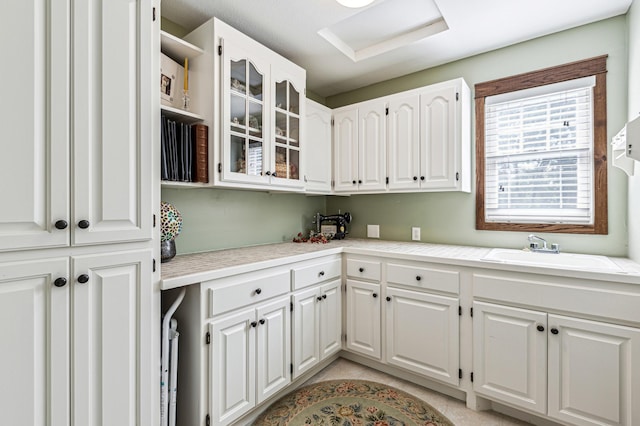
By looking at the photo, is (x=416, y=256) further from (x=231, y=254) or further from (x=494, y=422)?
(x=231, y=254)

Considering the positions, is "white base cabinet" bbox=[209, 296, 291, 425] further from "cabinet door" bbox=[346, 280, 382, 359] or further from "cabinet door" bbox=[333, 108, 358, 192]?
"cabinet door" bbox=[333, 108, 358, 192]

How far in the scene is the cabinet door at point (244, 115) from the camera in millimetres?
1831

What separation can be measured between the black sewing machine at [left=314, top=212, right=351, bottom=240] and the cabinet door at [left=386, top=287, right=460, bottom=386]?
2.77 ft

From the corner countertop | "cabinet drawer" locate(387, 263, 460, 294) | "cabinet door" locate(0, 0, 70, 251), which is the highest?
"cabinet door" locate(0, 0, 70, 251)

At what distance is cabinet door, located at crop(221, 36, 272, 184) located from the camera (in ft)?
6.01

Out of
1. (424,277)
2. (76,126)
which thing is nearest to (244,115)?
(76,126)

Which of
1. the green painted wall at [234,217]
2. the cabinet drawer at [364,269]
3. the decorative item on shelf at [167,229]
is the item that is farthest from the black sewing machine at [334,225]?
the decorative item on shelf at [167,229]

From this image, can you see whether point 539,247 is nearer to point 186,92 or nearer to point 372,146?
point 372,146

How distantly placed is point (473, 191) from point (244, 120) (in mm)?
1877

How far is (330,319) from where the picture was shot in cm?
232

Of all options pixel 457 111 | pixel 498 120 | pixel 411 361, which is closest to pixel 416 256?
pixel 411 361

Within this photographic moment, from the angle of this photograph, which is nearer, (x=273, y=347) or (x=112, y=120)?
(x=112, y=120)

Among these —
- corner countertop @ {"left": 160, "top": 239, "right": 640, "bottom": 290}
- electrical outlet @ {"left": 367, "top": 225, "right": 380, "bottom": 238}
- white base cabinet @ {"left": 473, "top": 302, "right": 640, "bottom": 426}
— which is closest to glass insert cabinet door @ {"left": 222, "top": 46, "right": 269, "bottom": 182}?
corner countertop @ {"left": 160, "top": 239, "right": 640, "bottom": 290}

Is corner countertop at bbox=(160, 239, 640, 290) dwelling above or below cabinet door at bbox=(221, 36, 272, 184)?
below
